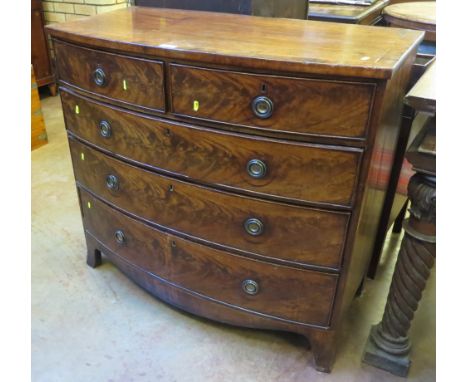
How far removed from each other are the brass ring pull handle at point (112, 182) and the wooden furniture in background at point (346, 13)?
1175mm

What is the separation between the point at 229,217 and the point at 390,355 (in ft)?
2.32

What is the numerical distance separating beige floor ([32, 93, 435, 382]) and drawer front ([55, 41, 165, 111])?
795mm

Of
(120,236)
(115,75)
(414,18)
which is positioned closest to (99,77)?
(115,75)

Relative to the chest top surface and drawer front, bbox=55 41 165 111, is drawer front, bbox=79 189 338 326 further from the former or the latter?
the chest top surface

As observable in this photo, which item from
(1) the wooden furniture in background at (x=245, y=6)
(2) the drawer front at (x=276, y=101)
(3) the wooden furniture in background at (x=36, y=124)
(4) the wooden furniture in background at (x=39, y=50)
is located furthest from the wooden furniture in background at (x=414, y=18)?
(4) the wooden furniture in background at (x=39, y=50)

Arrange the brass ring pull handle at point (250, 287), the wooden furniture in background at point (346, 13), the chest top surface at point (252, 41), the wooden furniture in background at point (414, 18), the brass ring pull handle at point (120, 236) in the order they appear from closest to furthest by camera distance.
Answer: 1. the chest top surface at point (252, 41)
2. the brass ring pull handle at point (250, 287)
3. the brass ring pull handle at point (120, 236)
4. the wooden furniture in background at point (346, 13)
5. the wooden furniture in background at point (414, 18)

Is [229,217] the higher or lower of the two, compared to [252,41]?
lower

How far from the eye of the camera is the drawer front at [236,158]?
39.9 inches

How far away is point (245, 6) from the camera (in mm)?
1492

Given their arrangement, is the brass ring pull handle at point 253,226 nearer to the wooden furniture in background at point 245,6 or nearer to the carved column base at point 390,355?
the carved column base at point 390,355

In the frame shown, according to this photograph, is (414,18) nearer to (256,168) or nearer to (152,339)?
(256,168)

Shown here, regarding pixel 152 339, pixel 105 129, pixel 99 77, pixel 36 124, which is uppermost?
pixel 99 77

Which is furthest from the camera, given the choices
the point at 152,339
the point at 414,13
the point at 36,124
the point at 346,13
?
the point at 36,124

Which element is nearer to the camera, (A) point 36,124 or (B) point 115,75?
(B) point 115,75
